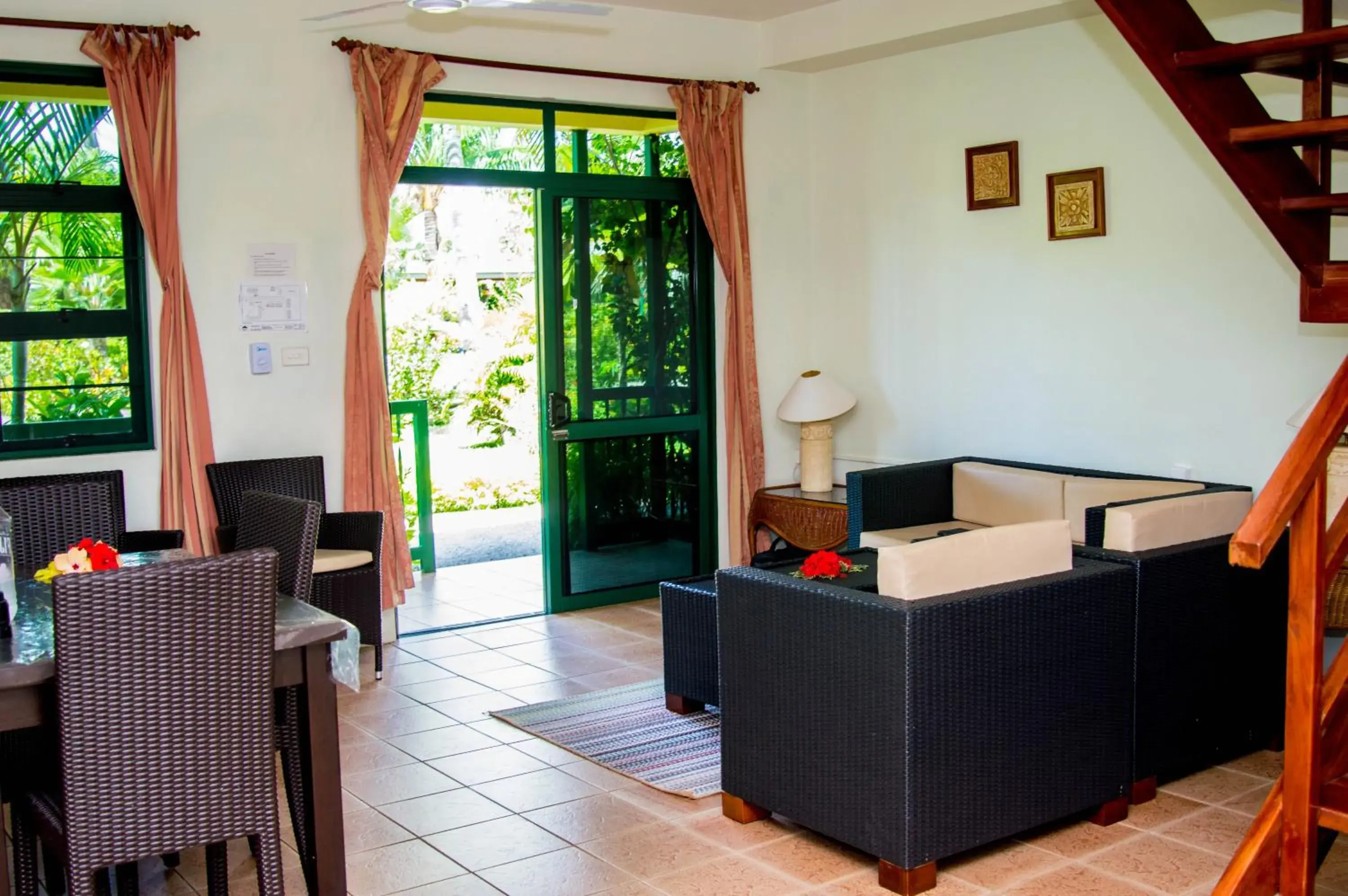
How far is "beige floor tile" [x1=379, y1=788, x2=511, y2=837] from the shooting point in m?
3.94

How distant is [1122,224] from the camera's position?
18.5 ft

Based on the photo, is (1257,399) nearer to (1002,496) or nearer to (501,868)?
(1002,496)

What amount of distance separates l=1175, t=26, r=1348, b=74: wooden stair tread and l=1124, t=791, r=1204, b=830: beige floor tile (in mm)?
2108

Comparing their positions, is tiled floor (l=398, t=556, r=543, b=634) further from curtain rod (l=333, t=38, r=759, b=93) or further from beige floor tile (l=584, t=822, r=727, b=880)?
beige floor tile (l=584, t=822, r=727, b=880)

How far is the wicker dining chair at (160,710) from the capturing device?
2.71m

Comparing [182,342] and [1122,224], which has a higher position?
[1122,224]

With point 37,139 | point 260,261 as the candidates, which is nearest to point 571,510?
point 260,261

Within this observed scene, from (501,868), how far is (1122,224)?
3.69 m

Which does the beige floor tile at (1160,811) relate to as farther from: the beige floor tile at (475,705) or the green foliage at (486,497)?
the green foliage at (486,497)

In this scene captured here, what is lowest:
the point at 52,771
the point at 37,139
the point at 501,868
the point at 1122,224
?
the point at 501,868

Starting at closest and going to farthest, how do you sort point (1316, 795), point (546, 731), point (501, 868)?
point (1316, 795)
point (501, 868)
point (546, 731)

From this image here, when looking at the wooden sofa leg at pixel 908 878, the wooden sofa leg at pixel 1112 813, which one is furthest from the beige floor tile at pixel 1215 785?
the wooden sofa leg at pixel 908 878

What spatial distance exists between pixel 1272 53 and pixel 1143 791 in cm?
208

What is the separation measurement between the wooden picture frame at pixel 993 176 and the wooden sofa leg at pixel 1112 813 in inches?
121
